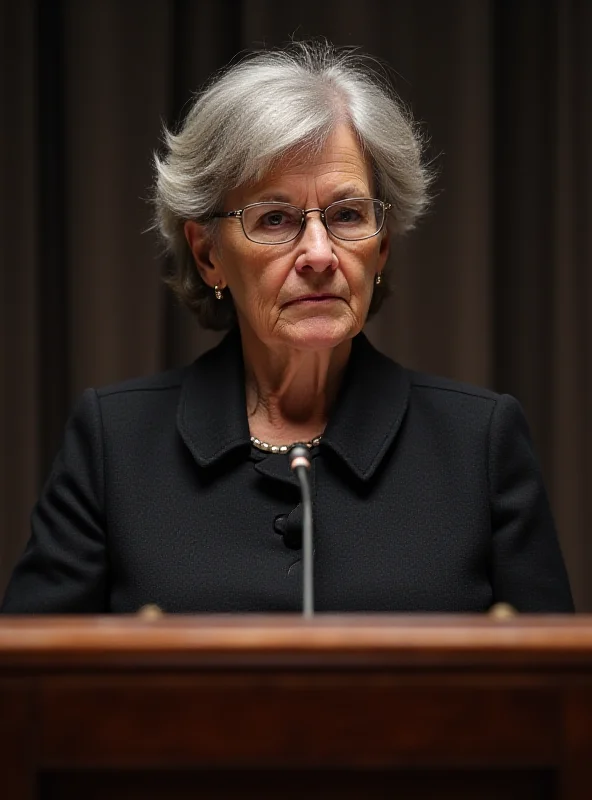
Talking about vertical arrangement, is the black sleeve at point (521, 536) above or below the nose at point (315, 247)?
below

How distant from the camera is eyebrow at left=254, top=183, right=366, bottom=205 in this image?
1.76 m

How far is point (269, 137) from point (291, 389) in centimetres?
44

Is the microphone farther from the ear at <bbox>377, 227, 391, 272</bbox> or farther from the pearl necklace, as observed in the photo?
the ear at <bbox>377, 227, 391, 272</bbox>

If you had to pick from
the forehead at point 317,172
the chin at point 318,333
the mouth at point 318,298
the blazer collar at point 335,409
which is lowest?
the blazer collar at point 335,409

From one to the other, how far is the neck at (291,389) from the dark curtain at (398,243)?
89cm

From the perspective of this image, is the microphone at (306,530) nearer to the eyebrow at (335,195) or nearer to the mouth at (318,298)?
the mouth at (318,298)

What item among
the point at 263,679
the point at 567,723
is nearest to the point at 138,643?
the point at 263,679

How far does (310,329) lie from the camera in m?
1.74

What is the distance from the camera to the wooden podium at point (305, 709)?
2.83ft

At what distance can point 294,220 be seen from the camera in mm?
1778

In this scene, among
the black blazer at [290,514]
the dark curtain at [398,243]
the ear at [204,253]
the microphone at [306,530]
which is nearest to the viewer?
the microphone at [306,530]

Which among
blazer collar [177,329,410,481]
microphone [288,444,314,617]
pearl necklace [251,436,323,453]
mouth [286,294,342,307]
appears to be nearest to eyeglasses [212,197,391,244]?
mouth [286,294,342,307]

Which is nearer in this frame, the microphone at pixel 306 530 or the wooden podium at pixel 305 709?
the wooden podium at pixel 305 709

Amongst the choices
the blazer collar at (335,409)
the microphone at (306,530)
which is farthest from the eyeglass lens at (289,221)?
the microphone at (306,530)
